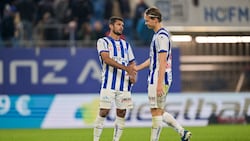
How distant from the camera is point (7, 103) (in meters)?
18.5

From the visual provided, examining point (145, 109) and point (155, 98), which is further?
point (145, 109)

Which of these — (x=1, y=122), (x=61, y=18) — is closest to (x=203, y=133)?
(x=1, y=122)

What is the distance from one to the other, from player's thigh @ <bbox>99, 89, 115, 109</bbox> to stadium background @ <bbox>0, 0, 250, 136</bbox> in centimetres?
774

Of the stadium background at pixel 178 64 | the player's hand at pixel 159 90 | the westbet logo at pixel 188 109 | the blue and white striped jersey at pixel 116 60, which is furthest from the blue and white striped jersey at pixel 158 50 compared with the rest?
the stadium background at pixel 178 64

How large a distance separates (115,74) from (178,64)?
32.0 ft

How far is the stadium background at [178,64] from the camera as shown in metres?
19.1

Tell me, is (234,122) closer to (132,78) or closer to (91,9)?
(91,9)

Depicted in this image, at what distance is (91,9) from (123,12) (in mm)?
885

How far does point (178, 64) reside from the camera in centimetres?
2073

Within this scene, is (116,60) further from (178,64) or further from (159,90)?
(178,64)

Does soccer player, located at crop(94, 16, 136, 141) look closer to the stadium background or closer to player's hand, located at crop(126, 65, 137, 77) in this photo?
player's hand, located at crop(126, 65, 137, 77)

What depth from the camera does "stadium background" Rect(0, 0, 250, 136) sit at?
1906cm

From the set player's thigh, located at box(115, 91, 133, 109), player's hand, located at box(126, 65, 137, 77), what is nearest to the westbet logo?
player's thigh, located at box(115, 91, 133, 109)

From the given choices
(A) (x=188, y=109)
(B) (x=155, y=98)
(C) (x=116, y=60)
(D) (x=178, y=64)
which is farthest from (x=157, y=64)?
(D) (x=178, y=64)
